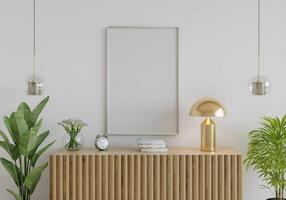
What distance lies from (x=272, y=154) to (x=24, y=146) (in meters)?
2.23

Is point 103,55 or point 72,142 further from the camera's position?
point 103,55

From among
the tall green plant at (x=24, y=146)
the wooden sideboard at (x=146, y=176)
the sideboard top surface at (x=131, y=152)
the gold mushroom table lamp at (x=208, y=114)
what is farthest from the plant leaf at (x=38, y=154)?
the gold mushroom table lamp at (x=208, y=114)

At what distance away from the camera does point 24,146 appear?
4.12 m

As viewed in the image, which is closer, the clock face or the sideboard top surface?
the sideboard top surface

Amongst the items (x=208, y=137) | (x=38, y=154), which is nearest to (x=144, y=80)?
(x=208, y=137)

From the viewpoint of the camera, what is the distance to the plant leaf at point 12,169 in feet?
13.9

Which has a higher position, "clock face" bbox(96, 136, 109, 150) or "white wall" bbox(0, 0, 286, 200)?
"white wall" bbox(0, 0, 286, 200)

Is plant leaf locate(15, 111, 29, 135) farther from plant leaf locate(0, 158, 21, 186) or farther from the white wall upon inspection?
the white wall

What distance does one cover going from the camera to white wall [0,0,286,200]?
4.60 m

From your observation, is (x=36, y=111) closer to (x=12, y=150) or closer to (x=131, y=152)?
(x=12, y=150)

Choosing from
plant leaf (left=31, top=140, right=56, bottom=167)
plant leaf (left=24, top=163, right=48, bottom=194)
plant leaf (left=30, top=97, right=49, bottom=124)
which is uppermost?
plant leaf (left=30, top=97, right=49, bottom=124)

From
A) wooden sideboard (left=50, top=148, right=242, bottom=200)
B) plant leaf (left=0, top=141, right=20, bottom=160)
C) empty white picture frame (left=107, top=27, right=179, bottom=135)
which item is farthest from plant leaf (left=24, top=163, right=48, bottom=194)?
empty white picture frame (left=107, top=27, right=179, bottom=135)

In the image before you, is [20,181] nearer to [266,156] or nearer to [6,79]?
[6,79]

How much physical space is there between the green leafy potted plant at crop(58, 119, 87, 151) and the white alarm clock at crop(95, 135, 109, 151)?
0.17 meters
